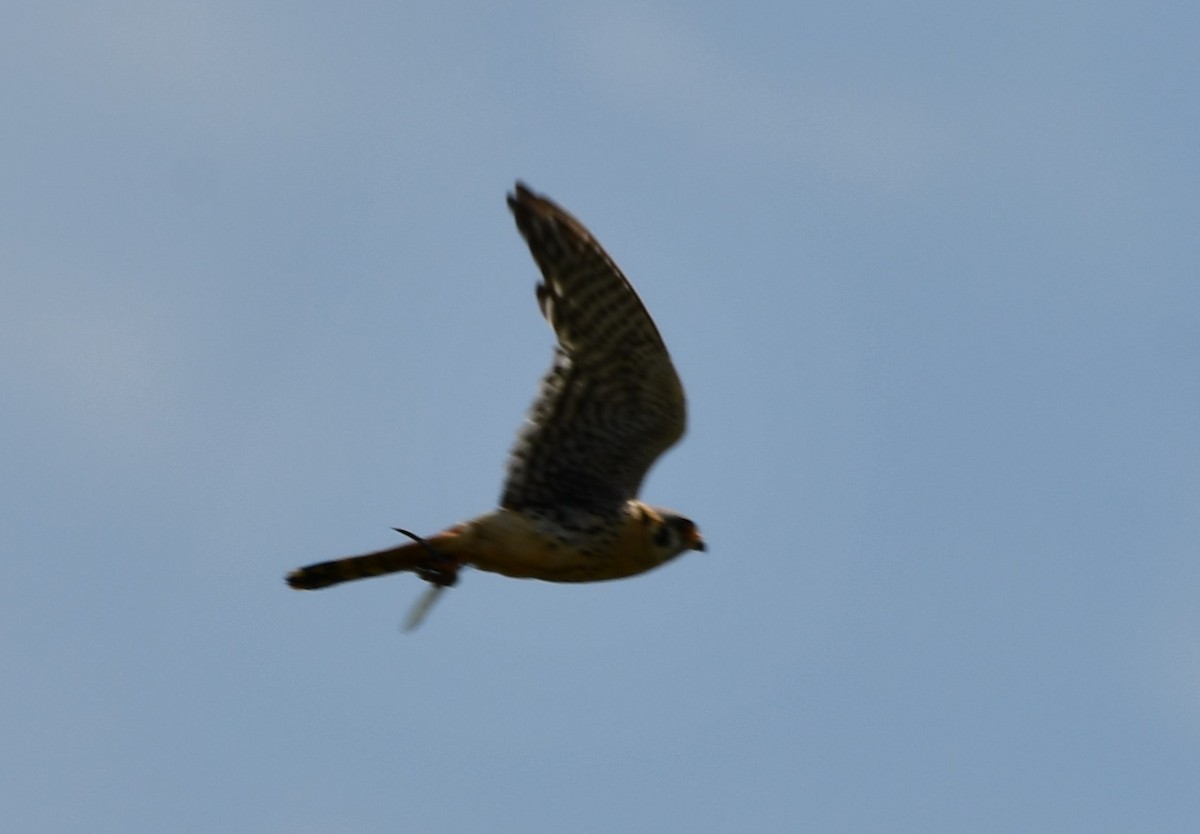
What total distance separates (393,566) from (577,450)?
Result: 125 centimetres

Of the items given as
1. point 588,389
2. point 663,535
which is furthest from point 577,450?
point 663,535

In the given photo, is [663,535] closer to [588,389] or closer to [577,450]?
[577,450]

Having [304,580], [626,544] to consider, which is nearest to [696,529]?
[626,544]

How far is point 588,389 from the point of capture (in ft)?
79.0

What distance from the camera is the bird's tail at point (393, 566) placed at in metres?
24.0

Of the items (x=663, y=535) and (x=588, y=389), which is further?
(x=663, y=535)

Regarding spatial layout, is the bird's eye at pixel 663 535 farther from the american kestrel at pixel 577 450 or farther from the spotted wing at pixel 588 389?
the spotted wing at pixel 588 389

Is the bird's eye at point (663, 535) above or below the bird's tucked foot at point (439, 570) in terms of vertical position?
above

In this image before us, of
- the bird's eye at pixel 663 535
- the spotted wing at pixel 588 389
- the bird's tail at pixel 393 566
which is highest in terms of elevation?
the spotted wing at pixel 588 389

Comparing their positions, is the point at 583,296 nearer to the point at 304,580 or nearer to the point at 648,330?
the point at 648,330

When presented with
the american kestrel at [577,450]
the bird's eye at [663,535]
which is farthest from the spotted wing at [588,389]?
the bird's eye at [663,535]

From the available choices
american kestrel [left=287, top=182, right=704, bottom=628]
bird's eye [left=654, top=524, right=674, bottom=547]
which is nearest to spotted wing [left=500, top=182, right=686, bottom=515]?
american kestrel [left=287, top=182, right=704, bottom=628]

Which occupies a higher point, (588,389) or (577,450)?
(588,389)

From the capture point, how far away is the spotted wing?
77.9ft
